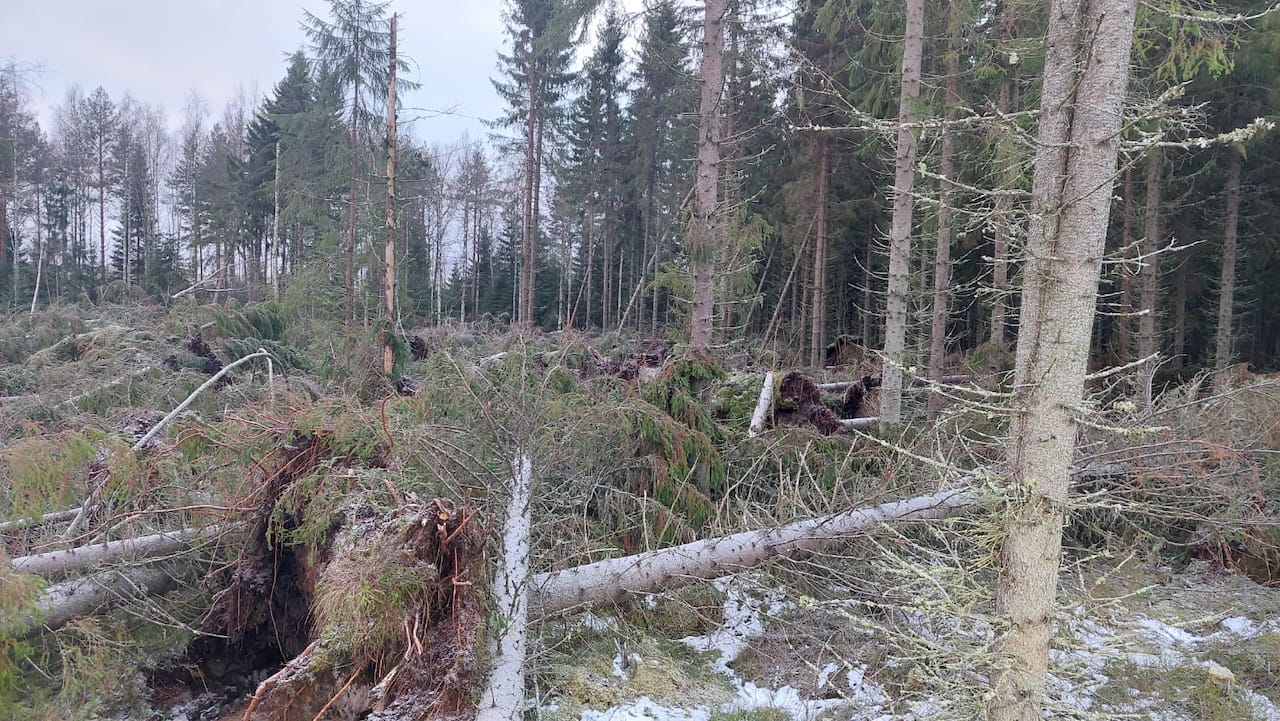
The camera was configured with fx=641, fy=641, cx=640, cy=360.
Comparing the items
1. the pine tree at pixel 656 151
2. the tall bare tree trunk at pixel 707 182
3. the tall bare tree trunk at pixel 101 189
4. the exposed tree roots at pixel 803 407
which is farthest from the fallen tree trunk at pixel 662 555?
the tall bare tree trunk at pixel 101 189

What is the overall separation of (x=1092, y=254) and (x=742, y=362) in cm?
930

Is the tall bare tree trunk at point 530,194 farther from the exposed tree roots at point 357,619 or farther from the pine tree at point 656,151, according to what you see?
the exposed tree roots at point 357,619

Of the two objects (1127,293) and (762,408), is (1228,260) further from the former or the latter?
(762,408)

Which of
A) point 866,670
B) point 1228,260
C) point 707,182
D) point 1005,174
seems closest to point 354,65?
point 707,182

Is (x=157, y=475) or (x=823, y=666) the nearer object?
(x=823, y=666)

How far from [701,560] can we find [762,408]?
10.1 feet

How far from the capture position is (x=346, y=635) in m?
2.81

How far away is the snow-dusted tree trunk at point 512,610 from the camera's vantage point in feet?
9.25

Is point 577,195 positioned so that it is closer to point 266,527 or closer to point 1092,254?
point 266,527

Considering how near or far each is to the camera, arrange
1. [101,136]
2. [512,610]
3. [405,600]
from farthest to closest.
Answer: [101,136]
[512,610]
[405,600]

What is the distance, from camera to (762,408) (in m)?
7.05

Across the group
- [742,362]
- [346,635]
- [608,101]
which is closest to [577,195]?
[608,101]

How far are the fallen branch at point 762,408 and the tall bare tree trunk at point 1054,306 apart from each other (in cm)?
430

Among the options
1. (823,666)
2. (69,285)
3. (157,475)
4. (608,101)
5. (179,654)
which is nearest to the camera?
(179,654)
